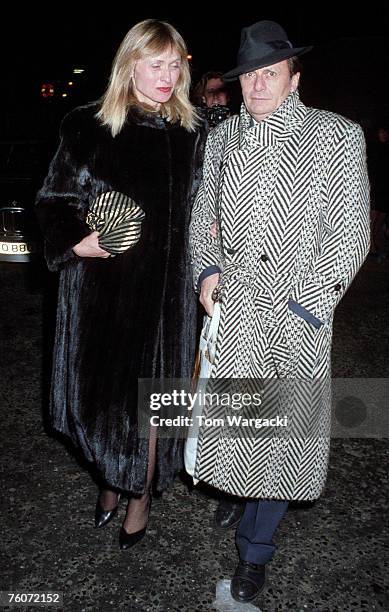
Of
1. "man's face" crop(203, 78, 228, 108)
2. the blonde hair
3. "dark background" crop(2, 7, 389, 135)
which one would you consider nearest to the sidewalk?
the blonde hair

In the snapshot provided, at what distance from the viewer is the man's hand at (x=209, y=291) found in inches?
83.9

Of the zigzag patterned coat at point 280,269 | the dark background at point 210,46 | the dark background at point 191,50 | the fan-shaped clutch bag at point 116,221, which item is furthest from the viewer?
the dark background at point 210,46

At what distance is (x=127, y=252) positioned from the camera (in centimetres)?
223

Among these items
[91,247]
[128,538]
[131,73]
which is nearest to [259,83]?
[131,73]

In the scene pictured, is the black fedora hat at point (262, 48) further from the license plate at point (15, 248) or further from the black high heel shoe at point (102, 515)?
the license plate at point (15, 248)

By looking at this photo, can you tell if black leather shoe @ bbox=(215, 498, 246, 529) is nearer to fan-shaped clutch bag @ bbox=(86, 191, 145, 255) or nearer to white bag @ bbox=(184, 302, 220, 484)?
white bag @ bbox=(184, 302, 220, 484)

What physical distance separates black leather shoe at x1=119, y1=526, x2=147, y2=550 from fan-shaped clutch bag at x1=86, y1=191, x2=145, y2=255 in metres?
1.28

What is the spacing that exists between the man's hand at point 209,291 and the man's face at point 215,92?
2.43 metres

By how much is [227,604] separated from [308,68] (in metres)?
20.6

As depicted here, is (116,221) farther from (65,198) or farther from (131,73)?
(131,73)

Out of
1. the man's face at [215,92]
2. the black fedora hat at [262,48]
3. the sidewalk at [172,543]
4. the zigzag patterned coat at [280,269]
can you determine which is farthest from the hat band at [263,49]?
the man's face at [215,92]

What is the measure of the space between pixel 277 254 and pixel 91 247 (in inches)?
28.7

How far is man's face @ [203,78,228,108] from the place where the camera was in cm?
417

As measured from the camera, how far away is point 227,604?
2.22 meters
